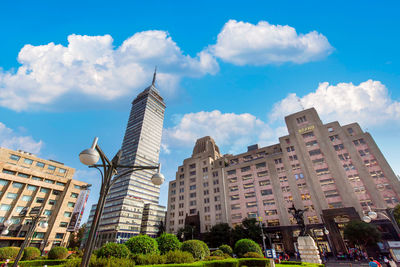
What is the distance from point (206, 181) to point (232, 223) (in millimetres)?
17761

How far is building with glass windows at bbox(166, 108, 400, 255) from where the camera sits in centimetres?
4666

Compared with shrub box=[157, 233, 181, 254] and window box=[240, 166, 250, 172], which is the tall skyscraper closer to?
window box=[240, 166, 250, 172]

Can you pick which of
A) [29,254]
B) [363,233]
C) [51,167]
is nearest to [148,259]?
[29,254]

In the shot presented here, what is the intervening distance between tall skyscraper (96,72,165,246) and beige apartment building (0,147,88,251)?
99.4 feet

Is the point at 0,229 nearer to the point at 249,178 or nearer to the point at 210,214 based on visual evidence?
the point at 210,214

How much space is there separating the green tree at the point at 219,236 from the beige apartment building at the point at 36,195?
124ft

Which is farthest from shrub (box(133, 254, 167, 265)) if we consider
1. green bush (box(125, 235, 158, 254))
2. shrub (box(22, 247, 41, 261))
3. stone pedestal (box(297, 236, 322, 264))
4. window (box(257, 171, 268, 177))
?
window (box(257, 171, 268, 177))

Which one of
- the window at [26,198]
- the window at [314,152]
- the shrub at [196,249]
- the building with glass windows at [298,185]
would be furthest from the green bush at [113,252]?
the window at [314,152]

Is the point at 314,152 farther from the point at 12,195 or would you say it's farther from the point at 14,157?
the point at 14,157

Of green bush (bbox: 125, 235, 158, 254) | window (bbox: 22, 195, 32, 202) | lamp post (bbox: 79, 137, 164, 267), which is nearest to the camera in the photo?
lamp post (bbox: 79, 137, 164, 267)

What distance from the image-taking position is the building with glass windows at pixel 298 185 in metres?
46.7

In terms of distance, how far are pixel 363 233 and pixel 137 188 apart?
87342 millimetres

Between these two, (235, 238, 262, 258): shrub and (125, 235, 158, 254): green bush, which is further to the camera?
(235, 238, 262, 258): shrub

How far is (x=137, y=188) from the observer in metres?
96.6
